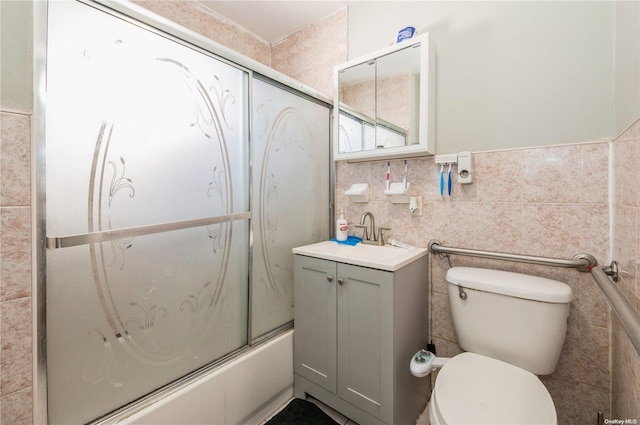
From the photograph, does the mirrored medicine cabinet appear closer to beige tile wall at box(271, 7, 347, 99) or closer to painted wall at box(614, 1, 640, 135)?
beige tile wall at box(271, 7, 347, 99)

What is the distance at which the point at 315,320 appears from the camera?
4.85 feet

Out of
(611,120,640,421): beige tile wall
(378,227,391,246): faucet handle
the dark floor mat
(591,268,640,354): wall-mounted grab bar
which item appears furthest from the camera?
(378,227,391,246): faucet handle

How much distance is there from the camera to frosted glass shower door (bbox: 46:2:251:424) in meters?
0.86

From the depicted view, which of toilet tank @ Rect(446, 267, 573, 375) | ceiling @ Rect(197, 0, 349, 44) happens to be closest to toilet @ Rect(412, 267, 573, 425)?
toilet tank @ Rect(446, 267, 573, 375)

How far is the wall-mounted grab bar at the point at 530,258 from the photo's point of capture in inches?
44.8

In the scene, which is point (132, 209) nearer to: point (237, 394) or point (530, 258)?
point (237, 394)

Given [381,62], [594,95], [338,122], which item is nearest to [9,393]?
[338,122]

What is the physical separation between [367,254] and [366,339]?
16.7 inches

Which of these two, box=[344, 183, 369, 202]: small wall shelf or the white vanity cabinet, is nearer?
the white vanity cabinet

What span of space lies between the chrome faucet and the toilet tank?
0.50 m

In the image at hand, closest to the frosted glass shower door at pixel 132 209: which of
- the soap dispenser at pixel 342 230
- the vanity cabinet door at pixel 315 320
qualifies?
the vanity cabinet door at pixel 315 320

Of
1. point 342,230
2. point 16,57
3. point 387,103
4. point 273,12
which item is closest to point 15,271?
point 16,57

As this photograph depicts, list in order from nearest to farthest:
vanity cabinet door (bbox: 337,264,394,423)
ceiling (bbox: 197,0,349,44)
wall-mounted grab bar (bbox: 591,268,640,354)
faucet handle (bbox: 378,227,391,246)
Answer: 1. wall-mounted grab bar (bbox: 591,268,640,354)
2. vanity cabinet door (bbox: 337,264,394,423)
3. faucet handle (bbox: 378,227,391,246)
4. ceiling (bbox: 197,0,349,44)

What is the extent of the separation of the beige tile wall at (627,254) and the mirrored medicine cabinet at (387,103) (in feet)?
2.35
